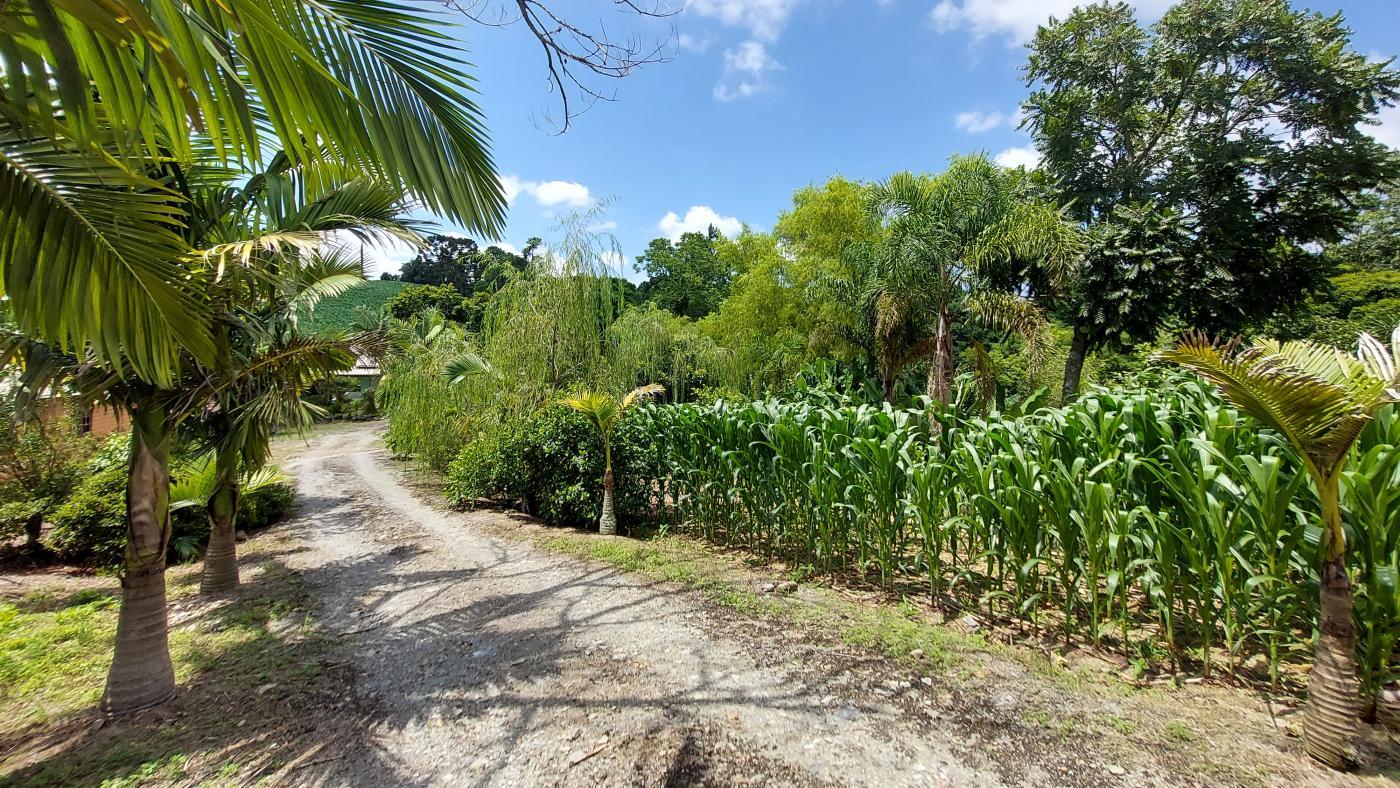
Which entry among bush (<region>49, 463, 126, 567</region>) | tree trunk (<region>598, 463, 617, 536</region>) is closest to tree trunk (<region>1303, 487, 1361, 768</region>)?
tree trunk (<region>598, 463, 617, 536</region>)

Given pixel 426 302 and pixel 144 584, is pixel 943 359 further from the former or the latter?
pixel 426 302

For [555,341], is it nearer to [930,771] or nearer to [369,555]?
[369,555]

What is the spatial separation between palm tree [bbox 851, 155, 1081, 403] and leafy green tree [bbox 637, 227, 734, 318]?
22470mm

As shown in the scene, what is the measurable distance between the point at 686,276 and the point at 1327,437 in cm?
3375

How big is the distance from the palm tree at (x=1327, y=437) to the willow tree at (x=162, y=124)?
8.99 ft

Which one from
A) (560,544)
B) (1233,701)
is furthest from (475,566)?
(1233,701)

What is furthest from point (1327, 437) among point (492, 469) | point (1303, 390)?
point (492, 469)

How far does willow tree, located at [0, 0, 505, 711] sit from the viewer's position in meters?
1.30

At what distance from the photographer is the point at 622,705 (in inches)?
104

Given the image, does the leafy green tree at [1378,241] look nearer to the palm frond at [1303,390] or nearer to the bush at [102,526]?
the palm frond at [1303,390]

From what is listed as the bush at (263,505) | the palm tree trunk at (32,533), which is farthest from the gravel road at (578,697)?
the palm tree trunk at (32,533)

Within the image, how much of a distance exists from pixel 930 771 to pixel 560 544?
442 centimetres

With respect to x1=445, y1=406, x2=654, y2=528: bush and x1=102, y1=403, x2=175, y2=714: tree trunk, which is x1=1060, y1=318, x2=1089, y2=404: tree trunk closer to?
x1=445, y1=406, x2=654, y2=528: bush

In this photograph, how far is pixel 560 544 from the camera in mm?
5844
